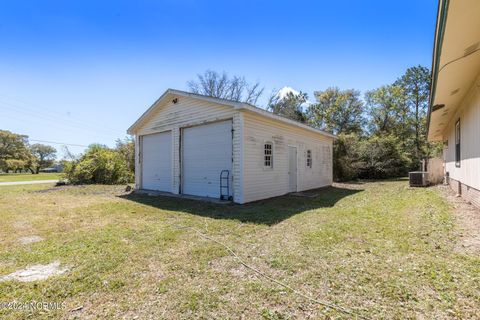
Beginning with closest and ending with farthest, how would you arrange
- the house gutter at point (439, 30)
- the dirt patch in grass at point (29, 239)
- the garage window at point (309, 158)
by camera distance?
the house gutter at point (439, 30) < the dirt patch in grass at point (29, 239) < the garage window at point (309, 158)

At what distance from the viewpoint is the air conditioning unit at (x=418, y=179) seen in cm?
1142

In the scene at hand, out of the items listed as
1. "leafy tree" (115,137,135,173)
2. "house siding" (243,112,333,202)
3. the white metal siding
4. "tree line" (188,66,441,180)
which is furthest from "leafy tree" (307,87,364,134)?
the white metal siding

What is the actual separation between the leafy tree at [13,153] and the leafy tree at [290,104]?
154 ft

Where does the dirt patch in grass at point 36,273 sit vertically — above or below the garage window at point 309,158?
below

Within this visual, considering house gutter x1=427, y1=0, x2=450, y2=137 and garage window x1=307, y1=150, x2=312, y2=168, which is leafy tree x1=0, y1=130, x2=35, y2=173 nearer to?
garage window x1=307, y1=150, x2=312, y2=168

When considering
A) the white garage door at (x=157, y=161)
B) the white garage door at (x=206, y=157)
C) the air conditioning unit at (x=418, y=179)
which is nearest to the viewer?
the white garage door at (x=206, y=157)

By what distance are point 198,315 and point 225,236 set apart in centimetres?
234

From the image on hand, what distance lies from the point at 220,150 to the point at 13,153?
2250 inches

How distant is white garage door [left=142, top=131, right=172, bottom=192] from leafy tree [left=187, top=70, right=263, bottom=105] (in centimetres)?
1906

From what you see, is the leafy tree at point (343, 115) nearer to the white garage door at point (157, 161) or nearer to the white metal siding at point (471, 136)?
the white garage door at point (157, 161)

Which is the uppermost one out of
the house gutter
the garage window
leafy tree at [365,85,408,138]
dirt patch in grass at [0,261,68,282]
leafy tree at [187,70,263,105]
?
leafy tree at [187,70,263,105]

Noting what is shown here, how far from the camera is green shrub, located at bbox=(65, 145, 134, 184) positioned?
14.5 metres

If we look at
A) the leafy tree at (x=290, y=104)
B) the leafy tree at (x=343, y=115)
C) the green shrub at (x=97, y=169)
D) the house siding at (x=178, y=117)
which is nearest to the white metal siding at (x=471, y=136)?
the house siding at (x=178, y=117)

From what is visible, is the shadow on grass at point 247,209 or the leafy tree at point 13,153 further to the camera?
the leafy tree at point 13,153
